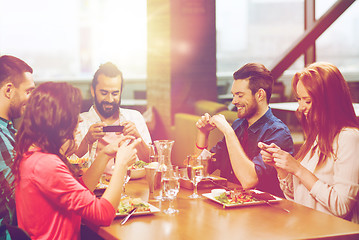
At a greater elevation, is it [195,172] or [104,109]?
[104,109]

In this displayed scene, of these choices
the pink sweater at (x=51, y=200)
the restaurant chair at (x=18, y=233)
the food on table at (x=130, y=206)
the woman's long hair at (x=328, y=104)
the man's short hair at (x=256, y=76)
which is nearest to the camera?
the restaurant chair at (x=18, y=233)

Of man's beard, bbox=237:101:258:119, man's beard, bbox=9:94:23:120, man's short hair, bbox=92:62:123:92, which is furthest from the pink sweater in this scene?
man's short hair, bbox=92:62:123:92

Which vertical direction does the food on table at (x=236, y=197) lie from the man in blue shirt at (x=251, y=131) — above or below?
below

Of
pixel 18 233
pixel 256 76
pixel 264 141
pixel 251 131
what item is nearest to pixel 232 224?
pixel 18 233

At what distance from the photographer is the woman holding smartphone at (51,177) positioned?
1.42 m

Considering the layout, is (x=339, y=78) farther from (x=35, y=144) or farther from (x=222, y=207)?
(x=35, y=144)

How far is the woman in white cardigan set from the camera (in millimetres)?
1760

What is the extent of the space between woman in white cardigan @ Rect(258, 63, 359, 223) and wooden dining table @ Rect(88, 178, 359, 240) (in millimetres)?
146

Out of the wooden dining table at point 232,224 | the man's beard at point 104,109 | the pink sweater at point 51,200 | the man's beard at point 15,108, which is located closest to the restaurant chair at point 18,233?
the pink sweater at point 51,200

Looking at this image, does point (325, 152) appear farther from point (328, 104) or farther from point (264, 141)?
point (264, 141)

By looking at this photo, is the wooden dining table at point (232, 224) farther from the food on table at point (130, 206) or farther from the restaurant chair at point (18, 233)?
the restaurant chair at point (18, 233)

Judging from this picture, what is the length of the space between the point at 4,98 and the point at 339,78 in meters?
1.66

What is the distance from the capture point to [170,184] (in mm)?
1690

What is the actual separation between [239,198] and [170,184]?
33cm
